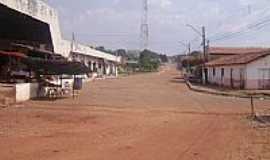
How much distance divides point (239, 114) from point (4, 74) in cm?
1532

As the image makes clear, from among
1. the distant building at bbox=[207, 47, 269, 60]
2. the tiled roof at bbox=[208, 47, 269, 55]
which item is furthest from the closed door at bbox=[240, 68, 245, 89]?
the tiled roof at bbox=[208, 47, 269, 55]

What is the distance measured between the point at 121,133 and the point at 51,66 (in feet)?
48.9

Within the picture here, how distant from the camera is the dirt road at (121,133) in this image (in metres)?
12.2

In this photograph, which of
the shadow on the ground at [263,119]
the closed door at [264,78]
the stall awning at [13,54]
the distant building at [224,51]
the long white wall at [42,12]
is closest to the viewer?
the shadow on the ground at [263,119]

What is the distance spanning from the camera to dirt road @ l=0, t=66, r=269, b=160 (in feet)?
40.1

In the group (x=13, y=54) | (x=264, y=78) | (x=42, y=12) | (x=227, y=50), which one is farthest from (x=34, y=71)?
(x=227, y=50)

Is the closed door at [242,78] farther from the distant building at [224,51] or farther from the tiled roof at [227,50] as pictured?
the tiled roof at [227,50]

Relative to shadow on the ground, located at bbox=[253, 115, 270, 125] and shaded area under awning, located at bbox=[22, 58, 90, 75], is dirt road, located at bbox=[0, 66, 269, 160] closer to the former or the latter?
shadow on the ground, located at bbox=[253, 115, 270, 125]

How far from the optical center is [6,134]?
15008 mm

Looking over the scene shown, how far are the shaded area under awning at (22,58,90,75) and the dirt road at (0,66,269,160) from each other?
504 centimetres

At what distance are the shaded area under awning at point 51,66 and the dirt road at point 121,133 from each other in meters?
5.04

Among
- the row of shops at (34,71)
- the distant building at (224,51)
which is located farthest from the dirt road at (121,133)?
the distant building at (224,51)

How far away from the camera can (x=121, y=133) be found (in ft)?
52.4

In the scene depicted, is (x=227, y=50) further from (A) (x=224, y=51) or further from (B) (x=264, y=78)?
(B) (x=264, y=78)
